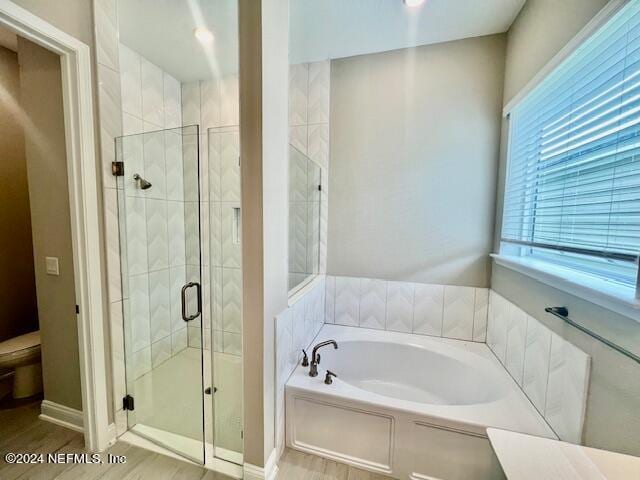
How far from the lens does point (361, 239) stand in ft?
7.54

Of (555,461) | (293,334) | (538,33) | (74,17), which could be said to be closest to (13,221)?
(74,17)

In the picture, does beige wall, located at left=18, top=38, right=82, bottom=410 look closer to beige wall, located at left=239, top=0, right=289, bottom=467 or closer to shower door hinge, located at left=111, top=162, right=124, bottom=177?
shower door hinge, located at left=111, top=162, right=124, bottom=177

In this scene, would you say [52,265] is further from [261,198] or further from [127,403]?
[261,198]

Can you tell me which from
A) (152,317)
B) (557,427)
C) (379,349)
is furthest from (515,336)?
(152,317)

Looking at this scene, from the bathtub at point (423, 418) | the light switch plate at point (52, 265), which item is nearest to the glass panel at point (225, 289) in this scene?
the bathtub at point (423, 418)

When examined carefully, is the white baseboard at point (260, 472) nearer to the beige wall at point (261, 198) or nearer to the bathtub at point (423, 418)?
the beige wall at point (261, 198)

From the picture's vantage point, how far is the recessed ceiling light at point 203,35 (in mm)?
1812

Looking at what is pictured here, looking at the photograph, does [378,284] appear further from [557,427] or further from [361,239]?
[557,427]

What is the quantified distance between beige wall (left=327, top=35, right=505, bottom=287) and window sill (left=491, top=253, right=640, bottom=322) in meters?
0.64

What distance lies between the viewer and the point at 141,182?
1.84 meters

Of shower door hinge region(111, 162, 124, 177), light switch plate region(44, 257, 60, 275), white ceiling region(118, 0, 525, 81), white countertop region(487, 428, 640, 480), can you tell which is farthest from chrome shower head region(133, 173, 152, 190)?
white countertop region(487, 428, 640, 480)

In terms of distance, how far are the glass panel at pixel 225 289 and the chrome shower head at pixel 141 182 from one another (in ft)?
1.48

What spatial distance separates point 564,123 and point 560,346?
1.13 m

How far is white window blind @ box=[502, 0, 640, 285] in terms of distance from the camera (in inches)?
35.9
